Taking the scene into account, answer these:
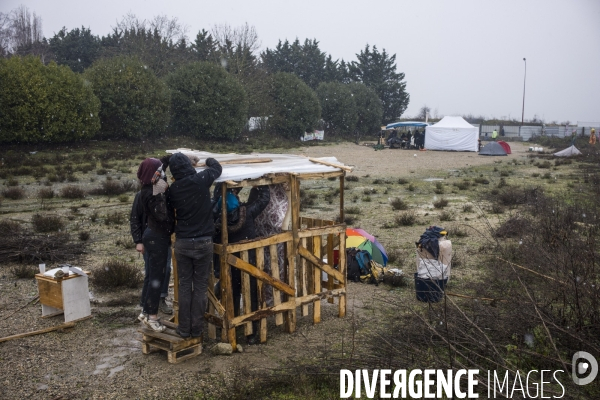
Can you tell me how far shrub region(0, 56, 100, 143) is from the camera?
28656 millimetres

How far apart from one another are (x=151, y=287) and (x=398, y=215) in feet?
30.7

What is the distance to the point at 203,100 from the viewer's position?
40375mm

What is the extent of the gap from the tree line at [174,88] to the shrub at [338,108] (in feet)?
0.34

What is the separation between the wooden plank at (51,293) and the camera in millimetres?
6871

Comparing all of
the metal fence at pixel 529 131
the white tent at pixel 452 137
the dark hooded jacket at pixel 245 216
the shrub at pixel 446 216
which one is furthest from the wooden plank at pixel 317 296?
the metal fence at pixel 529 131

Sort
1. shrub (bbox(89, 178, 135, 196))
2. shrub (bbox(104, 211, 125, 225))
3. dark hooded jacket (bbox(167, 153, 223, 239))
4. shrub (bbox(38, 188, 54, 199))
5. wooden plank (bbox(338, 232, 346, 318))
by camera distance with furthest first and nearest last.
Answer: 1. shrub (bbox(89, 178, 135, 196))
2. shrub (bbox(38, 188, 54, 199))
3. shrub (bbox(104, 211, 125, 225))
4. wooden plank (bbox(338, 232, 346, 318))
5. dark hooded jacket (bbox(167, 153, 223, 239))

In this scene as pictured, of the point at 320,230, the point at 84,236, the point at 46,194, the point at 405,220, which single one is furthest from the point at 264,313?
the point at 46,194

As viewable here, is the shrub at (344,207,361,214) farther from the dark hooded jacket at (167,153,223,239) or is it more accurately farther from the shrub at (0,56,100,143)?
the shrub at (0,56,100,143)

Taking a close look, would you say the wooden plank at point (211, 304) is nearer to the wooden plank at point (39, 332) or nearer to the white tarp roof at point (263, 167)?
the white tarp roof at point (263, 167)

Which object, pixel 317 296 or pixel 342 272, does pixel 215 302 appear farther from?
pixel 342 272

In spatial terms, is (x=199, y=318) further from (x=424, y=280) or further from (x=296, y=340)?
(x=424, y=280)

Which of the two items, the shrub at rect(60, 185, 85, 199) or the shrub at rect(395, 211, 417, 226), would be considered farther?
the shrub at rect(60, 185, 85, 199)

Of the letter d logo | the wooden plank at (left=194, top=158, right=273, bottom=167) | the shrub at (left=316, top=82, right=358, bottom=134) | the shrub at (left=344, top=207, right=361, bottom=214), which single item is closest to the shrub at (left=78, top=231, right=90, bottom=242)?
the wooden plank at (left=194, top=158, right=273, bottom=167)

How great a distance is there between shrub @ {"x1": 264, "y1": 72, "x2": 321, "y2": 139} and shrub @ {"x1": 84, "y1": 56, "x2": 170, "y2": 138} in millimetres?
14612
